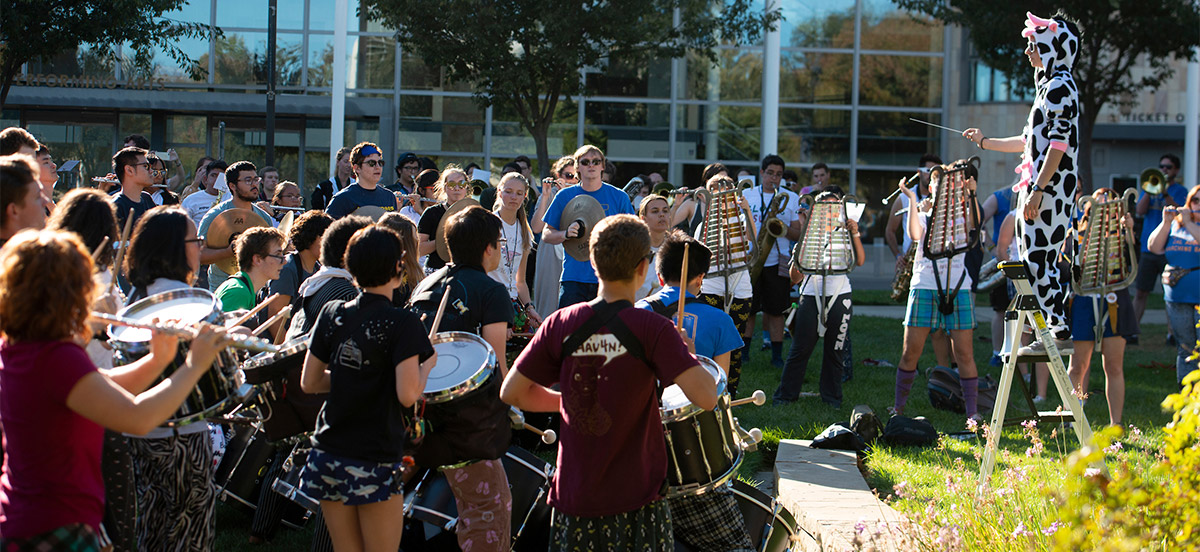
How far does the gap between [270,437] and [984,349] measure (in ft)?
30.5

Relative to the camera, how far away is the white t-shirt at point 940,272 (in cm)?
754

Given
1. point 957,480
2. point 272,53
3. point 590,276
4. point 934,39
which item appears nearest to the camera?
point 957,480

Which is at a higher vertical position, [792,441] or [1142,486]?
[1142,486]

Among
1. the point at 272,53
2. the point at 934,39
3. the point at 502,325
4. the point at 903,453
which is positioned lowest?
the point at 903,453

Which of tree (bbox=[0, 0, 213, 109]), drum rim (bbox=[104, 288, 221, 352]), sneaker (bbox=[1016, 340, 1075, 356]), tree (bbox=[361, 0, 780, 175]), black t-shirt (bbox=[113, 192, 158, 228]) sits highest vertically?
tree (bbox=[361, 0, 780, 175])

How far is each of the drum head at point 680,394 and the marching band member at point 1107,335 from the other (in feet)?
14.9

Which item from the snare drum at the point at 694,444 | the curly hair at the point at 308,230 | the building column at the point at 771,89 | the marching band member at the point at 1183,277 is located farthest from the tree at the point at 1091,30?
the snare drum at the point at 694,444

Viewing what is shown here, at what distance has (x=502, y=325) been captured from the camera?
182 inches

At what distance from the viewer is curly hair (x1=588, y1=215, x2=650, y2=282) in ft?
12.0

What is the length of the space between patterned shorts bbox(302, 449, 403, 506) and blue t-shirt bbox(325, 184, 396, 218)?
3.90 m

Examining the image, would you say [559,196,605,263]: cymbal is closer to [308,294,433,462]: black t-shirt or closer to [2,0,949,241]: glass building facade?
[308,294,433,462]: black t-shirt

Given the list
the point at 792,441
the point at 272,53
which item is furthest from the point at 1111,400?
the point at 272,53

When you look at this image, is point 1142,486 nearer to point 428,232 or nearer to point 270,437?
point 270,437

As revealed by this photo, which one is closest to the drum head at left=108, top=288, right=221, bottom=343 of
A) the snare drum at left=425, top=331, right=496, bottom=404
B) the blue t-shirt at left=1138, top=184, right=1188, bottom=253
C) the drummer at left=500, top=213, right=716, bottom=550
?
the snare drum at left=425, top=331, right=496, bottom=404
